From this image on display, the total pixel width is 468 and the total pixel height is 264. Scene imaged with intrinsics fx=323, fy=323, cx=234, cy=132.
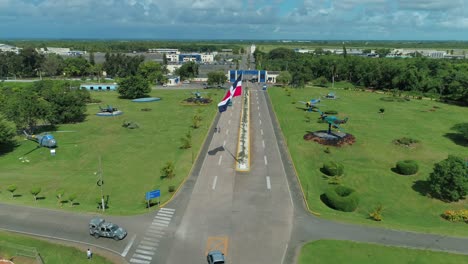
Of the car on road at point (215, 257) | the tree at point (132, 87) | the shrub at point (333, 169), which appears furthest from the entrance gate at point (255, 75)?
the car on road at point (215, 257)

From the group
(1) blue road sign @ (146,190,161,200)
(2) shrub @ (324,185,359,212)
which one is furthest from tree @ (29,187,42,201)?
(2) shrub @ (324,185,359,212)

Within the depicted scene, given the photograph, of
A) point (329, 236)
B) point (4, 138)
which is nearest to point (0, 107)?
point (4, 138)

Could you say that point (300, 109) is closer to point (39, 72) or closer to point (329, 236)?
point (329, 236)

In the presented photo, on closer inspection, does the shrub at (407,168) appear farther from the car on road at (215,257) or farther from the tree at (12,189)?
the tree at (12,189)

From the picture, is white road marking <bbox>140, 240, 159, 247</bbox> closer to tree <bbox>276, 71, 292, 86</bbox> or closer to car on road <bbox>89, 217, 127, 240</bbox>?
car on road <bbox>89, 217, 127, 240</bbox>

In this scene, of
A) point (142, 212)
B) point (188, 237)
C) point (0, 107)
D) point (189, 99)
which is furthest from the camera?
point (189, 99)
